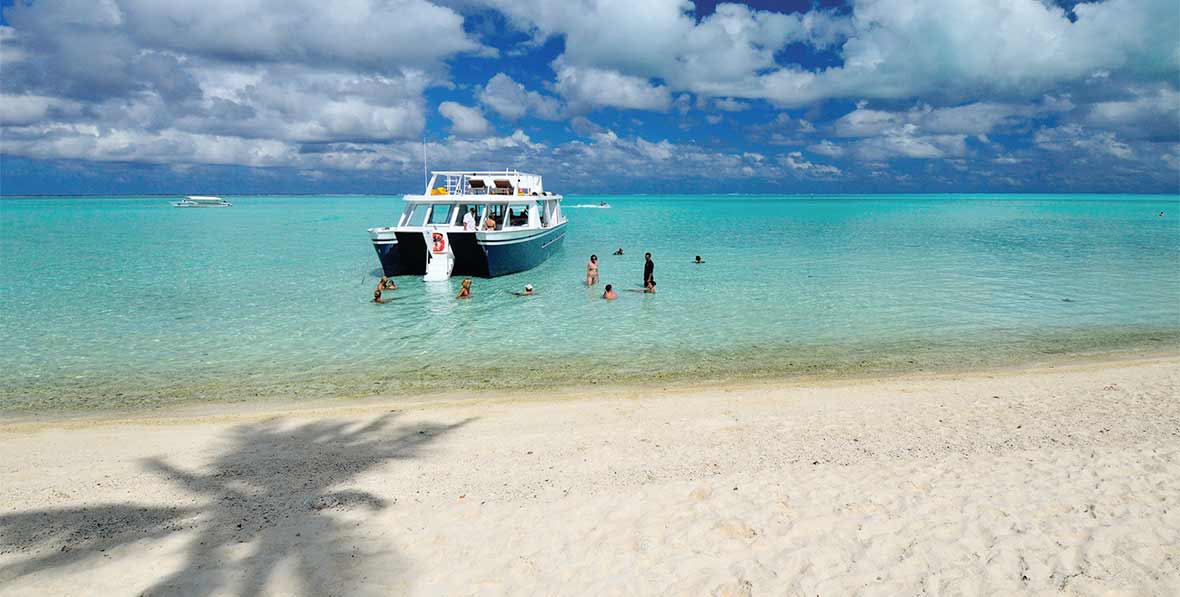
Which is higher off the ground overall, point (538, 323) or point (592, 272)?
point (592, 272)

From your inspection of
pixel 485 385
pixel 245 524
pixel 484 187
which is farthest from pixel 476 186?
pixel 245 524

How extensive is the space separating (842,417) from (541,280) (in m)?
15.6

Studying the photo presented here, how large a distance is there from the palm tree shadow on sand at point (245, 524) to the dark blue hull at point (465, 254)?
14.4 metres

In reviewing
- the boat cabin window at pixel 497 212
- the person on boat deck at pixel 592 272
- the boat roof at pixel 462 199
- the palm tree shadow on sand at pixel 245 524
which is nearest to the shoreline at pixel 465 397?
the palm tree shadow on sand at pixel 245 524

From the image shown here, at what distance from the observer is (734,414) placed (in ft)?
27.0

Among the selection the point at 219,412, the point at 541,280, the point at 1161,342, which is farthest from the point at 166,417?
the point at 1161,342

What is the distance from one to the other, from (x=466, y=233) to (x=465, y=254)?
1006 millimetres

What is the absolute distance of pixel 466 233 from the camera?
20953mm

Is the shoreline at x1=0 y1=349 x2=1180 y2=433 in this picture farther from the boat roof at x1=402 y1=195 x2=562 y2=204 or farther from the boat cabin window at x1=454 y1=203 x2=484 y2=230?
the boat cabin window at x1=454 y1=203 x2=484 y2=230

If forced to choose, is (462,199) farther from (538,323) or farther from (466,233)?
(538,323)

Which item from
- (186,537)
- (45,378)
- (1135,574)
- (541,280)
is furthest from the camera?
(541,280)

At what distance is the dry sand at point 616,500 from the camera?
4.53 metres

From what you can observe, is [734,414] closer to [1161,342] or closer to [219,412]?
[219,412]

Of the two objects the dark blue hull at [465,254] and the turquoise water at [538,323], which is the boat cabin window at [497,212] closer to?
the dark blue hull at [465,254]
